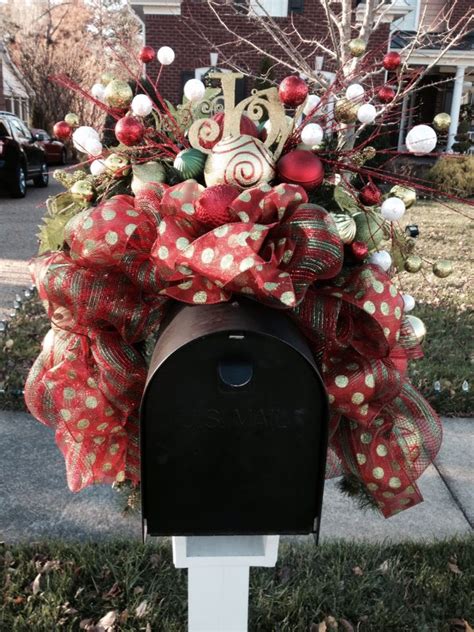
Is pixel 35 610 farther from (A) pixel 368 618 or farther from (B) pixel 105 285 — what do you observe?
(B) pixel 105 285

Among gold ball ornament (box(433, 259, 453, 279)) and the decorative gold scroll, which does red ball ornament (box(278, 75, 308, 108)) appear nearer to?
the decorative gold scroll

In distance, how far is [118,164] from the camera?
1.56 metres

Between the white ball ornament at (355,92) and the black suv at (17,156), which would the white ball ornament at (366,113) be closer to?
the white ball ornament at (355,92)

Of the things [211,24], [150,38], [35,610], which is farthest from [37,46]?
[35,610]

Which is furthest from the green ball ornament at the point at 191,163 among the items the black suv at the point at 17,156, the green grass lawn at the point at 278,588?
the black suv at the point at 17,156

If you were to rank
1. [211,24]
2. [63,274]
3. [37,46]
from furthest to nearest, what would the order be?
[37,46] < [211,24] < [63,274]

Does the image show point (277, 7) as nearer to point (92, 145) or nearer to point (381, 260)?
point (92, 145)

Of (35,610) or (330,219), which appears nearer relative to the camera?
(330,219)

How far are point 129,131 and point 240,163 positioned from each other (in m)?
0.29

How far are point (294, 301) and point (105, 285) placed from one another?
44cm

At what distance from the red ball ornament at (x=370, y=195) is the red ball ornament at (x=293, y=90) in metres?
0.26

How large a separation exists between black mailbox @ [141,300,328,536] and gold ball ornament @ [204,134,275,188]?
27 cm

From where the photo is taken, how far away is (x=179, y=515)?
1.40 meters

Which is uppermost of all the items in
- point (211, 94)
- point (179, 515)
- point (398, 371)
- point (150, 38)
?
point (150, 38)
